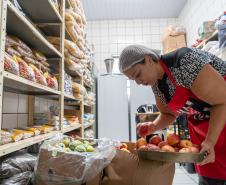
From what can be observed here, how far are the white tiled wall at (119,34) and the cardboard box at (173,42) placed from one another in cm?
101

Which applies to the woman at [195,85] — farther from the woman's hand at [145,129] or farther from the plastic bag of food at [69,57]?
the plastic bag of food at [69,57]

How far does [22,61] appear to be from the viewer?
1.28m

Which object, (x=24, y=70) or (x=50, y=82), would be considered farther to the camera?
(x=50, y=82)

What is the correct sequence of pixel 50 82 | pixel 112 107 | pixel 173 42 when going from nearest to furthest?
pixel 50 82, pixel 173 42, pixel 112 107

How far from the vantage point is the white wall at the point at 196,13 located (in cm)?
338

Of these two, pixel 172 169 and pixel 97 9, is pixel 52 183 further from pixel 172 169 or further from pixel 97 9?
pixel 97 9

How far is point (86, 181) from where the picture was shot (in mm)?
1135

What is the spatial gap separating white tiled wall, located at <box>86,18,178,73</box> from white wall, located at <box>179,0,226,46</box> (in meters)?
0.63

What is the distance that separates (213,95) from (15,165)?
1.06 metres

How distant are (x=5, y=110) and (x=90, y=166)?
928 mm

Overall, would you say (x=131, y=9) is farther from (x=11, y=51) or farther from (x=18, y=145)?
(x=18, y=145)

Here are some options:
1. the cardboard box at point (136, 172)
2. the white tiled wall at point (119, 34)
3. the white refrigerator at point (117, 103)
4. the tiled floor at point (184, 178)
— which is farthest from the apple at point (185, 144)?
the white tiled wall at point (119, 34)

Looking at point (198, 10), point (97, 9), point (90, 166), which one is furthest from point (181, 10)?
A: point (90, 166)

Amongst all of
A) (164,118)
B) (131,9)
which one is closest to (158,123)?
(164,118)
